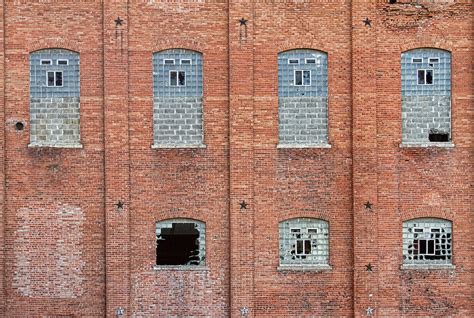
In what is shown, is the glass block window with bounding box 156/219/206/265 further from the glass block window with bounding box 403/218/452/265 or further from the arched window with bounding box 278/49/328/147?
the glass block window with bounding box 403/218/452/265

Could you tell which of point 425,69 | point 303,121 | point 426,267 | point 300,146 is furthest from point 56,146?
point 426,267

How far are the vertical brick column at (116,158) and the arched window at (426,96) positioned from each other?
Result: 7079 mm

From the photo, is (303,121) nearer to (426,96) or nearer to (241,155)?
(241,155)

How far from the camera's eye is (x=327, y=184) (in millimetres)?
13672

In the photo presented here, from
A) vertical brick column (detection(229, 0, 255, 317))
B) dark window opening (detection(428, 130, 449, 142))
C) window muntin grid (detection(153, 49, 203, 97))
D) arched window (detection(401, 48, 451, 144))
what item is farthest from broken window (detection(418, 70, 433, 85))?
window muntin grid (detection(153, 49, 203, 97))

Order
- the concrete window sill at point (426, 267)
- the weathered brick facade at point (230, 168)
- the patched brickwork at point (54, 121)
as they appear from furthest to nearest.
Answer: the patched brickwork at point (54, 121)
the concrete window sill at point (426, 267)
the weathered brick facade at point (230, 168)

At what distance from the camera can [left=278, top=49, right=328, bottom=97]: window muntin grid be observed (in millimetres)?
13828

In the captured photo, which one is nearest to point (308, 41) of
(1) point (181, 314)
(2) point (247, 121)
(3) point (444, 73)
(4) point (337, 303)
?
(2) point (247, 121)

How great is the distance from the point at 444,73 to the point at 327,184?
13.6 feet

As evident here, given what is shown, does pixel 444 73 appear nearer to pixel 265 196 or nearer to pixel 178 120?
pixel 265 196

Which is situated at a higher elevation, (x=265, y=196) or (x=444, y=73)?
(x=444, y=73)

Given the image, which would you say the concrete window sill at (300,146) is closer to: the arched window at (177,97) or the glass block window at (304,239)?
the glass block window at (304,239)

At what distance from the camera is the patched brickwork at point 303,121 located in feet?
45.1

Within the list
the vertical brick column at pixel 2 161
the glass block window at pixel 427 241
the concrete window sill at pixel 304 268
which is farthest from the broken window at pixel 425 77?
the vertical brick column at pixel 2 161
